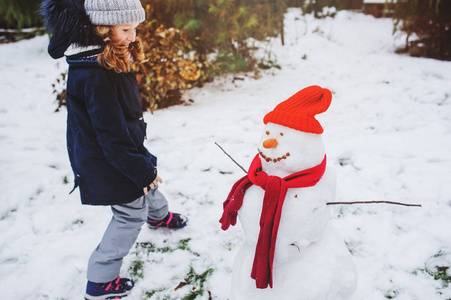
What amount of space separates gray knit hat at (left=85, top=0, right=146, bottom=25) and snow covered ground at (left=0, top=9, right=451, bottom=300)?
5.22 ft

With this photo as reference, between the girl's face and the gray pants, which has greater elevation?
the girl's face

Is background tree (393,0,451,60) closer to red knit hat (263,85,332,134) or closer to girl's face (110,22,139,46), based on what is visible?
red knit hat (263,85,332,134)

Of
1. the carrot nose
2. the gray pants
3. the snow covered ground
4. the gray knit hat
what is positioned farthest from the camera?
the snow covered ground

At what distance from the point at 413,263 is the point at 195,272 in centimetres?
146

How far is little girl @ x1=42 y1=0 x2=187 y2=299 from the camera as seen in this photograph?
62.1 inches

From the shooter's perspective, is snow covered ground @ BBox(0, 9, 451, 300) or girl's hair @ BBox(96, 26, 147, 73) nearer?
girl's hair @ BBox(96, 26, 147, 73)

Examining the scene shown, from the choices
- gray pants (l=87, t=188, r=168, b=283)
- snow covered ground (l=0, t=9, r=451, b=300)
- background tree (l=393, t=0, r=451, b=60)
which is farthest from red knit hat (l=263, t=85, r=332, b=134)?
background tree (l=393, t=0, r=451, b=60)

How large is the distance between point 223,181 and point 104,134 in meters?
1.57

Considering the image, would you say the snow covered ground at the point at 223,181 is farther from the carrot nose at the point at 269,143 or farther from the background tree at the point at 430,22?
the carrot nose at the point at 269,143

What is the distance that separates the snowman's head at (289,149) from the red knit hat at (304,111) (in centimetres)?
3

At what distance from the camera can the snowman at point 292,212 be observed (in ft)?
4.42

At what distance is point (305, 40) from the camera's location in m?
7.20

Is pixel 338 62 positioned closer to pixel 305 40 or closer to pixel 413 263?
pixel 305 40

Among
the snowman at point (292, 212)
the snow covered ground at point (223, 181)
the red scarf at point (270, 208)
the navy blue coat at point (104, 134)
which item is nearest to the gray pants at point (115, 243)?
the navy blue coat at point (104, 134)
